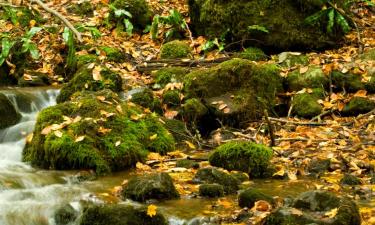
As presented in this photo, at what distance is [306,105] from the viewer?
877 cm

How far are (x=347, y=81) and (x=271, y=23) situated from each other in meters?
2.61

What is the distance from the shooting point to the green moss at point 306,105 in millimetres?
→ 8672

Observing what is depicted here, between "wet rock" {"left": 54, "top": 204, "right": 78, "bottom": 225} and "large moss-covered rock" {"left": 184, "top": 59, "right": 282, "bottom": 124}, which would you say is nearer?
"wet rock" {"left": 54, "top": 204, "right": 78, "bottom": 225}

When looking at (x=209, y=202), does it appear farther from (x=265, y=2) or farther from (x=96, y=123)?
(x=265, y=2)

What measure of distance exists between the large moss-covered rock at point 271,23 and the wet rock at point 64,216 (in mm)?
7199

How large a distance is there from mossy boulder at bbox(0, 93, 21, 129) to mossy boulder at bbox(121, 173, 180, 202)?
348 centimetres

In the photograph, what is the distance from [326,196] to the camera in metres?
4.48

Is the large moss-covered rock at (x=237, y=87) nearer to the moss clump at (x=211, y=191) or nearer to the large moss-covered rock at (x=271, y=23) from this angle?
the large moss-covered rock at (x=271, y=23)

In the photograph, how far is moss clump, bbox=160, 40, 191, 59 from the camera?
1088 centimetres

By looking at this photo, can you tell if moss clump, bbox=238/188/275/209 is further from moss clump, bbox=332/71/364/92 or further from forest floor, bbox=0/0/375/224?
moss clump, bbox=332/71/364/92

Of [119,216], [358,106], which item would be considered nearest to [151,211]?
[119,216]

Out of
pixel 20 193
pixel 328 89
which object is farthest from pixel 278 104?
pixel 20 193

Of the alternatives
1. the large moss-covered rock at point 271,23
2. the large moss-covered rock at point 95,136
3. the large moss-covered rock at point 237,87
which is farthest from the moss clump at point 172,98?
the large moss-covered rock at point 271,23

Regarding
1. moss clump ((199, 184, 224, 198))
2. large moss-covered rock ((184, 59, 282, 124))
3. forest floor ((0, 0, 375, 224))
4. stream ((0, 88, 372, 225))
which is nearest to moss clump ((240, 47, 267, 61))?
forest floor ((0, 0, 375, 224))
